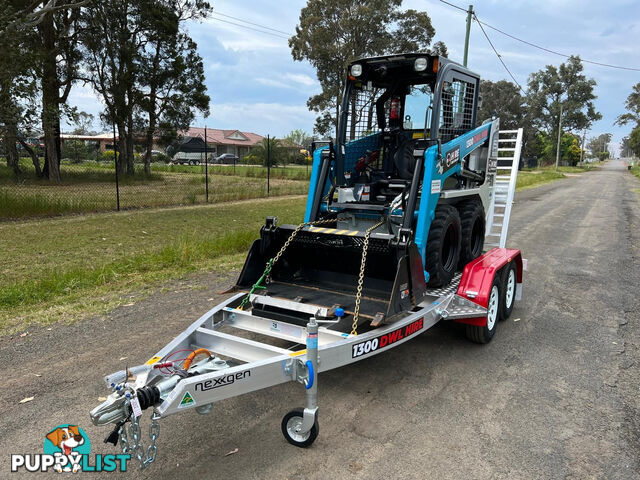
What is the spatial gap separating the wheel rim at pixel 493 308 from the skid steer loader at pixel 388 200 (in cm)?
49

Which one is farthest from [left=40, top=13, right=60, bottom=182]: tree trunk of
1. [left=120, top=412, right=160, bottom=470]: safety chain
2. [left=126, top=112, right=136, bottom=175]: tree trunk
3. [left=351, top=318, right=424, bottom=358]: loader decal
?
[left=120, top=412, right=160, bottom=470]: safety chain

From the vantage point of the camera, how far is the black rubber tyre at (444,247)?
505cm

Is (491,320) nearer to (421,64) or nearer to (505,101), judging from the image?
(421,64)

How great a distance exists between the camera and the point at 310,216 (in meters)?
5.81

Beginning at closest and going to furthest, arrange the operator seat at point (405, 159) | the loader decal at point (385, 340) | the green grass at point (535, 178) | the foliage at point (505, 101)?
1. the loader decal at point (385, 340)
2. the operator seat at point (405, 159)
3. the green grass at point (535, 178)
4. the foliage at point (505, 101)

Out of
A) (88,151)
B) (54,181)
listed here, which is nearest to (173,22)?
(88,151)

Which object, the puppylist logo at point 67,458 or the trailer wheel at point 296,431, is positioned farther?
the trailer wheel at point 296,431

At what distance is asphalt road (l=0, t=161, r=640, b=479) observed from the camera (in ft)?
10.4

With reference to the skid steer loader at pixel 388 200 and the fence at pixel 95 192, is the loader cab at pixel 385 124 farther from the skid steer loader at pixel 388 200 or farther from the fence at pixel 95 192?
the fence at pixel 95 192

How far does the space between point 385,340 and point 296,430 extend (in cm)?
104

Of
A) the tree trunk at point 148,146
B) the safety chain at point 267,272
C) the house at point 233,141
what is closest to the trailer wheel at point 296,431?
the safety chain at point 267,272

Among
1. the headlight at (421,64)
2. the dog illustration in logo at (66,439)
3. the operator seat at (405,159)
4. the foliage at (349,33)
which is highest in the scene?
the foliage at (349,33)

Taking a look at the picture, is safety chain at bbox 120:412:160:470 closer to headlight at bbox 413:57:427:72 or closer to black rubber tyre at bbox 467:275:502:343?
black rubber tyre at bbox 467:275:502:343

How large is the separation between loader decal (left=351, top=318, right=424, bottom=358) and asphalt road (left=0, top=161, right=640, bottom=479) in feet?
1.58
